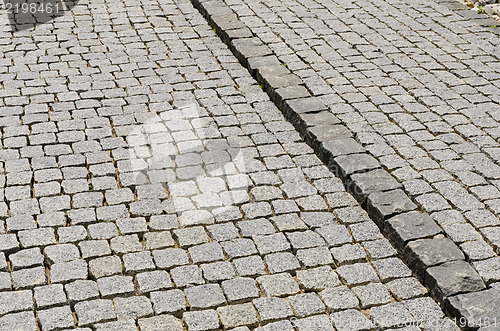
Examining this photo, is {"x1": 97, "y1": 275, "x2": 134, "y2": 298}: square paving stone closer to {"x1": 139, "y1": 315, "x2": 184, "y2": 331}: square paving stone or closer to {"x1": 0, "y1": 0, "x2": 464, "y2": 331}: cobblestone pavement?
{"x1": 0, "y1": 0, "x2": 464, "y2": 331}: cobblestone pavement

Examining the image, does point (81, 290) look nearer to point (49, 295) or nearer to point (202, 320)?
point (49, 295)

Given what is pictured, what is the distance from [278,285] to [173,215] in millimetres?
1137

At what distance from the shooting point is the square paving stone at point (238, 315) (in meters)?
4.19

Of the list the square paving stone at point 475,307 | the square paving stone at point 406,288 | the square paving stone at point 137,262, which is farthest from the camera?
the square paving stone at point 137,262

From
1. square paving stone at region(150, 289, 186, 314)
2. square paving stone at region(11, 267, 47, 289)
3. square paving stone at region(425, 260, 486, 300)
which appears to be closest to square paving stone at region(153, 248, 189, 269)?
square paving stone at region(150, 289, 186, 314)

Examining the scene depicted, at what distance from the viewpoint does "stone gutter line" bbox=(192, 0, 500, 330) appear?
14.3 feet

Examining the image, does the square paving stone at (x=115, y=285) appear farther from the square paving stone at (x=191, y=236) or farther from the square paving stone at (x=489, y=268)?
the square paving stone at (x=489, y=268)

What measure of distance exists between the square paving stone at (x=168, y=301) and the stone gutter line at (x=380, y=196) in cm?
174

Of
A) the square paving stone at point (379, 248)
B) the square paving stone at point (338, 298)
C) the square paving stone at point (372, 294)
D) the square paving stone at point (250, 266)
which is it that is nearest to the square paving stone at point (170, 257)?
the square paving stone at point (250, 266)

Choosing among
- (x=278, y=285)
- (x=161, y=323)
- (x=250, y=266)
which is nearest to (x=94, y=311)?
(x=161, y=323)

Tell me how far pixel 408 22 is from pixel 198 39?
3019mm

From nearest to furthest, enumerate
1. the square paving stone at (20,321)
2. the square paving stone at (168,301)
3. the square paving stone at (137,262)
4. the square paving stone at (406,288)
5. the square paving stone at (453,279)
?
1. the square paving stone at (20,321)
2. the square paving stone at (168,301)
3. the square paving stone at (453,279)
4. the square paving stone at (406,288)
5. the square paving stone at (137,262)

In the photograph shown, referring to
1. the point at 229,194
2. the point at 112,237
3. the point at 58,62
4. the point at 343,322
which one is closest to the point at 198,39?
the point at 58,62

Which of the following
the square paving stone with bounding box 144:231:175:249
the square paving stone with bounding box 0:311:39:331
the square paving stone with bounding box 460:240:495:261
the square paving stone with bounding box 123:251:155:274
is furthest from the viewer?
the square paving stone with bounding box 144:231:175:249
